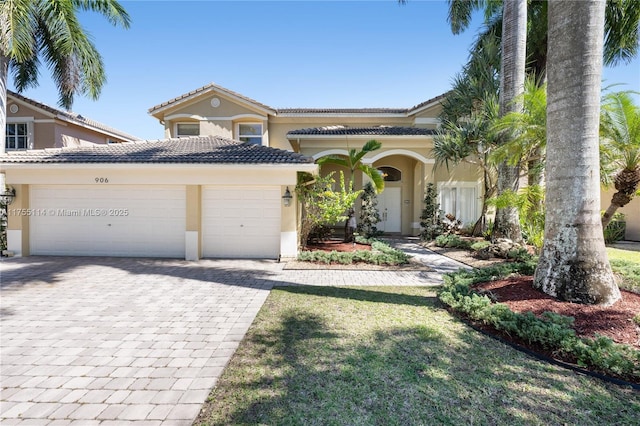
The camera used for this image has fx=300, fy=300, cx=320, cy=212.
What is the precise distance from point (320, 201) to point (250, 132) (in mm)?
9401

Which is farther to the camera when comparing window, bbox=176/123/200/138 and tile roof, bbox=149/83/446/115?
window, bbox=176/123/200/138

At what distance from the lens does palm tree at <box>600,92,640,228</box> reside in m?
5.68

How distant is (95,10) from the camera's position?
46.8 ft

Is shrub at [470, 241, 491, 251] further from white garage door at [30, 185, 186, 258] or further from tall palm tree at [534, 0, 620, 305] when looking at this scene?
white garage door at [30, 185, 186, 258]

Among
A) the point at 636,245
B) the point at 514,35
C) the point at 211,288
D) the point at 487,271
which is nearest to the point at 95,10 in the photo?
the point at 211,288

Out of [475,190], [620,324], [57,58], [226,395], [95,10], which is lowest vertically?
[226,395]

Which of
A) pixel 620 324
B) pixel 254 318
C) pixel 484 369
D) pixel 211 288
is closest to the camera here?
pixel 484 369

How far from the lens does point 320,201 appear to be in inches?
466

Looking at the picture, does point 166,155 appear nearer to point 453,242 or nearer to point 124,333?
point 124,333

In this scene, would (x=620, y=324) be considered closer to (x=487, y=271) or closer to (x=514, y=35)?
(x=487, y=271)

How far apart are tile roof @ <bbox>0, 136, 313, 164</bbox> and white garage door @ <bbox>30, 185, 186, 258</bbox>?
106 cm

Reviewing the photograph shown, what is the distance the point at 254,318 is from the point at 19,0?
50.6ft

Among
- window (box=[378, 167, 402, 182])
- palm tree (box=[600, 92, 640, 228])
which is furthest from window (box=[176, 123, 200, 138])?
palm tree (box=[600, 92, 640, 228])

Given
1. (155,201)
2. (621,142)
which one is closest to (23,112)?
(155,201)
